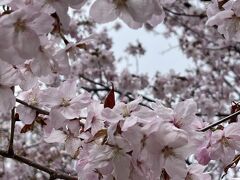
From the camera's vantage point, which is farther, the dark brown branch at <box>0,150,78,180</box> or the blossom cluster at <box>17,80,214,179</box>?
the dark brown branch at <box>0,150,78,180</box>

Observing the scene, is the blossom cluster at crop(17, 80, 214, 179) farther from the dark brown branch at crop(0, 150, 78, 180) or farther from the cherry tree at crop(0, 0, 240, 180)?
the dark brown branch at crop(0, 150, 78, 180)

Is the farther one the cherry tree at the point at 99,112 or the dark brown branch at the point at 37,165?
the dark brown branch at the point at 37,165

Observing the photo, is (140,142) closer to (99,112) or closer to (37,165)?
(99,112)

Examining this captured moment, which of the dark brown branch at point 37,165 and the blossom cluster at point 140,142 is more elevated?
the blossom cluster at point 140,142

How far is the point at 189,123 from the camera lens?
1.43 metres

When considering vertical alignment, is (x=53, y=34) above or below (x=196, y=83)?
above

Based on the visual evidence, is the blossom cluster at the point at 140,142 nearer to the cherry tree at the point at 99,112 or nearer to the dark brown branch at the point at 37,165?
the cherry tree at the point at 99,112

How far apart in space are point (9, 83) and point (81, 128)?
1.26 ft

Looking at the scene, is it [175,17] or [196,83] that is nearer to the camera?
[196,83]

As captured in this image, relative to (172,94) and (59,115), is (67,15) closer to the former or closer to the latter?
(59,115)

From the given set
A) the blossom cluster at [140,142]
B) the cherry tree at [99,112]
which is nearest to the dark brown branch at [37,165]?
the cherry tree at [99,112]

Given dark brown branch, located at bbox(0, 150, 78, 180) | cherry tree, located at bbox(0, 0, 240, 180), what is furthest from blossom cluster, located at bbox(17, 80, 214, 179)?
dark brown branch, located at bbox(0, 150, 78, 180)

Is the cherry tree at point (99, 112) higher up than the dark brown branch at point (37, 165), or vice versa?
the cherry tree at point (99, 112)

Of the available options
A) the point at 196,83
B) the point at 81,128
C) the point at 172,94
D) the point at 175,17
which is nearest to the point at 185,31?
the point at 175,17
